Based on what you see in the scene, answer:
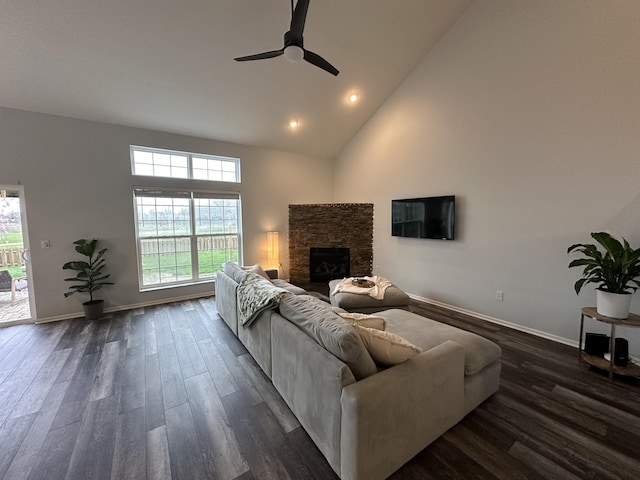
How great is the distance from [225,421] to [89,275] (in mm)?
3369

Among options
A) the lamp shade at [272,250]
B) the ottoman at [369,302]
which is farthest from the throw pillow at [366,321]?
the lamp shade at [272,250]

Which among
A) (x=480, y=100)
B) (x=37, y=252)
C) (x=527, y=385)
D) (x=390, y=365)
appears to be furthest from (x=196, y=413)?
(x=480, y=100)

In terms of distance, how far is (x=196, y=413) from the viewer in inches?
79.4

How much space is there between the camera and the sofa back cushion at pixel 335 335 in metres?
1.46

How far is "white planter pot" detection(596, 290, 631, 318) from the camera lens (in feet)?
7.73

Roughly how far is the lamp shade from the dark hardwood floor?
2.74 m

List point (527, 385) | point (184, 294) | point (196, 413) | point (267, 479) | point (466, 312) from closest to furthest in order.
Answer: point (267, 479), point (196, 413), point (527, 385), point (466, 312), point (184, 294)

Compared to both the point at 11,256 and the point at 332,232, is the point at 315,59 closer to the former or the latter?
the point at 332,232

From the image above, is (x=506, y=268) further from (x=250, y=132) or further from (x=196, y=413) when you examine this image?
(x=250, y=132)

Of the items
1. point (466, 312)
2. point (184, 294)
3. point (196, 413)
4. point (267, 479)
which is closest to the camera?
point (267, 479)

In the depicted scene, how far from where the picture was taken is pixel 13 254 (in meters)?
3.71

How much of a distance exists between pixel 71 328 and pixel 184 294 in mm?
1550

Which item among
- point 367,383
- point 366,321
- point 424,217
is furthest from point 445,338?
point 424,217

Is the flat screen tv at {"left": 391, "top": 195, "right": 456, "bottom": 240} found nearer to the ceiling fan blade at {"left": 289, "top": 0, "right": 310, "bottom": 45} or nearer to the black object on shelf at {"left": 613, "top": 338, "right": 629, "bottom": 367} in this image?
the black object on shelf at {"left": 613, "top": 338, "right": 629, "bottom": 367}
